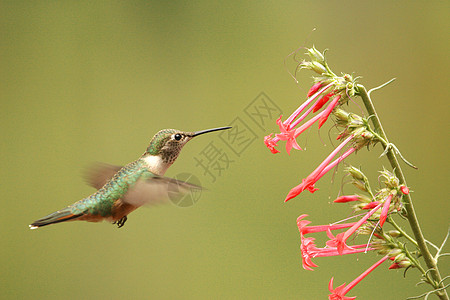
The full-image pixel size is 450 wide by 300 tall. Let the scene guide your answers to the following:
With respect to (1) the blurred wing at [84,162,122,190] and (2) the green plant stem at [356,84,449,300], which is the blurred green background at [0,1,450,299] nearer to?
(1) the blurred wing at [84,162,122,190]

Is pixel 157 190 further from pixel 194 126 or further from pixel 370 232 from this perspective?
pixel 194 126

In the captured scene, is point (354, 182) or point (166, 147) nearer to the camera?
point (354, 182)

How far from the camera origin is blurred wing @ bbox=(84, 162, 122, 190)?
1507 mm

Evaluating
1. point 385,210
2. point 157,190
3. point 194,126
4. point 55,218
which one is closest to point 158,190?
point 157,190

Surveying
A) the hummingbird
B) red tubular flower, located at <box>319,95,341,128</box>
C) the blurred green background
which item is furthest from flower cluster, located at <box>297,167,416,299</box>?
the blurred green background

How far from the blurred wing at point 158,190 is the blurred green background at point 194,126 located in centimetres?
142

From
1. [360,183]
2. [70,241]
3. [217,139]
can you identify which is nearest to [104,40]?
[217,139]

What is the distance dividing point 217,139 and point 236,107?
29 cm

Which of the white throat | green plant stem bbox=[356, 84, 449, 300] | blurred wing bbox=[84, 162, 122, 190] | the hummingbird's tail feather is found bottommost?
green plant stem bbox=[356, 84, 449, 300]

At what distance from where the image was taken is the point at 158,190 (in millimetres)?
1188

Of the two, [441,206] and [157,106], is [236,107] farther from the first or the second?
[441,206]

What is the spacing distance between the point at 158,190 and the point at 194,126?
1749 millimetres

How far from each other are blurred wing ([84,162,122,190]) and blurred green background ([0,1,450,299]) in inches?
46.5

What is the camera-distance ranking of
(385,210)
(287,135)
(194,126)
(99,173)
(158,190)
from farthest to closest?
(194,126), (99,173), (158,190), (287,135), (385,210)
